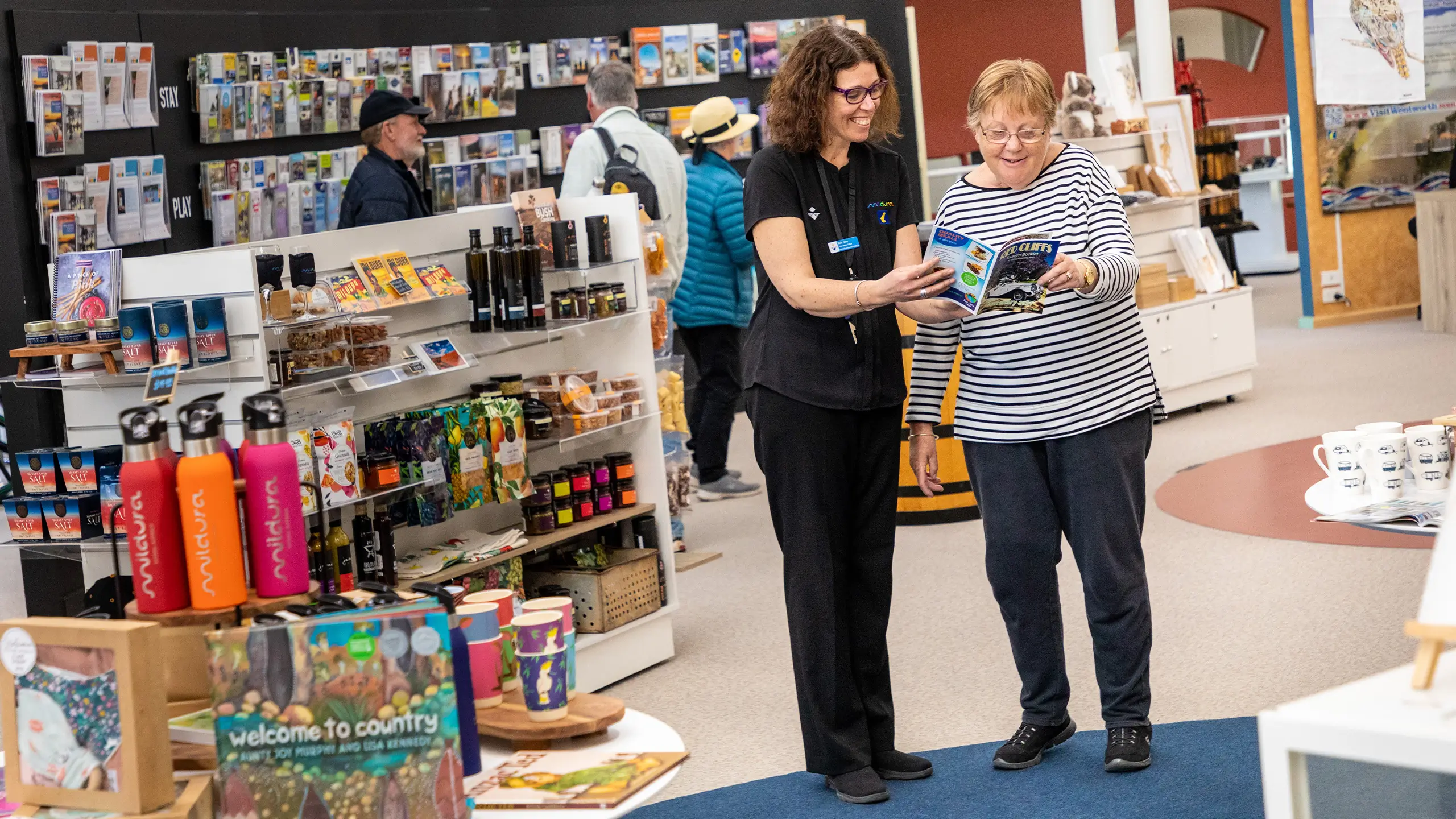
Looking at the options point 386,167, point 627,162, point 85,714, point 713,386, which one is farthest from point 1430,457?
point 713,386

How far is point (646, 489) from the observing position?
501 cm

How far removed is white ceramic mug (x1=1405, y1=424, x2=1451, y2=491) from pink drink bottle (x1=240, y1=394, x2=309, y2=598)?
2.03 metres

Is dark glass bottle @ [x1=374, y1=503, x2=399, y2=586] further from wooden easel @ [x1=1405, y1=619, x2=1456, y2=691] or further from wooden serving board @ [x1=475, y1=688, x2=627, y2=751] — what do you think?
wooden easel @ [x1=1405, y1=619, x2=1456, y2=691]

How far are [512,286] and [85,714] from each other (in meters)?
2.71

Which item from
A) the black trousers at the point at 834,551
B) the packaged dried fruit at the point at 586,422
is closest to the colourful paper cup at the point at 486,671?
the black trousers at the point at 834,551

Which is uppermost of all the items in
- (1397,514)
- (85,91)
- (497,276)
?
(85,91)

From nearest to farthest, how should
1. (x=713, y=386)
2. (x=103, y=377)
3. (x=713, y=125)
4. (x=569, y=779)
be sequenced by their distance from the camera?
(x=569, y=779) → (x=103, y=377) → (x=713, y=125) → (x=713, y=386)

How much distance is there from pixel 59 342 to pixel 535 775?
7.08ft

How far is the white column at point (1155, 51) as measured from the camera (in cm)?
1034

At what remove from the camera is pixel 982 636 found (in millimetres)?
4859

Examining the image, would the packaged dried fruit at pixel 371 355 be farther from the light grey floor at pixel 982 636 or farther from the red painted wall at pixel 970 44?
the red painted wall at pixel 970 44

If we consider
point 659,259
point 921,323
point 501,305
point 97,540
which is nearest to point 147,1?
point 659,259

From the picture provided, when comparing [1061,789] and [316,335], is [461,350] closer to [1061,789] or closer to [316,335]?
[316,335]

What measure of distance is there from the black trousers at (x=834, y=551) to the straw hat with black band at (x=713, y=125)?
3376 millimetres
